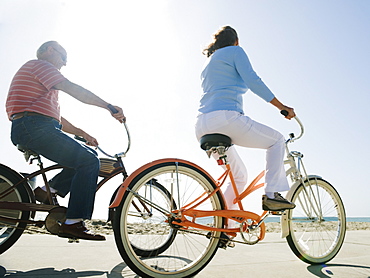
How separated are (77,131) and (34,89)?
85cm

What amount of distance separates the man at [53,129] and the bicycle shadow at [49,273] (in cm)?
26

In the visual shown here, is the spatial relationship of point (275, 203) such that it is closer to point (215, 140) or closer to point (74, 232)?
point (215, 140)

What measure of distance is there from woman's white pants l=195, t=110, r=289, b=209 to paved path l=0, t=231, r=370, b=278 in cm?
59

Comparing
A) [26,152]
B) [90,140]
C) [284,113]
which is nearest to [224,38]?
[284,113]

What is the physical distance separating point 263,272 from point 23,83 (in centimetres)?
247

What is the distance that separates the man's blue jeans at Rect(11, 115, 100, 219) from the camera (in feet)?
8.70

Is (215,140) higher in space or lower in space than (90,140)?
lower

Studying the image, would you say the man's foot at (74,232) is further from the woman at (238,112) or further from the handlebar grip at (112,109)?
the woman at (238,112)

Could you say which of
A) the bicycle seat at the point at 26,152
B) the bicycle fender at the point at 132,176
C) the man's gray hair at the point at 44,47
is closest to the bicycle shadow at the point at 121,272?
the bicycle fender at the point at 132,176

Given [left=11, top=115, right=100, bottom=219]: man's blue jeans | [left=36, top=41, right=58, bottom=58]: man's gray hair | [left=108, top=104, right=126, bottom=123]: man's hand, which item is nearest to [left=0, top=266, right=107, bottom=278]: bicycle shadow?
[left=11, top=115, right=100, bottom=219]: man's blue jeans

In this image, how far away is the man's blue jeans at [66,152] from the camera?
2.65 meters

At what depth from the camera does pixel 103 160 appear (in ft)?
10.6

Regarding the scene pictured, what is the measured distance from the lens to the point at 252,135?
2.83 m

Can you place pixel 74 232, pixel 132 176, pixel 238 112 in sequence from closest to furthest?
pixel 132 176
pixel 74 232
pixel 238 112
